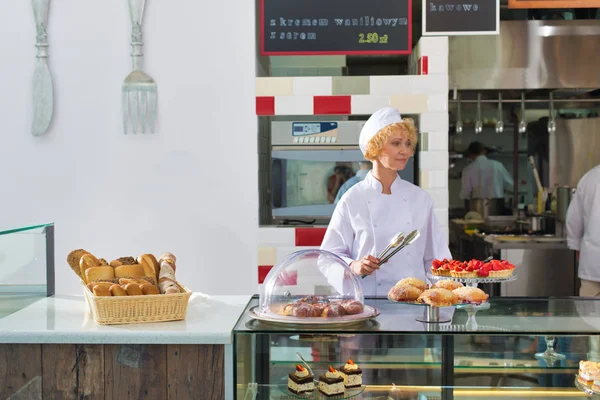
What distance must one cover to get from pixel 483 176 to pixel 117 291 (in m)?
6.12

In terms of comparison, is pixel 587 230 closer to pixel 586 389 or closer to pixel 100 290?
pixel 586 389

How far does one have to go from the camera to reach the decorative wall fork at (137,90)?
4.69 m

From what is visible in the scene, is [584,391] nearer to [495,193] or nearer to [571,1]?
[571,1]

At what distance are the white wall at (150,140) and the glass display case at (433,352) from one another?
2.30 metres

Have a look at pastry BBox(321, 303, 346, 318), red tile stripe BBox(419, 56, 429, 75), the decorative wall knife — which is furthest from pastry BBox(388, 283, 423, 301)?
A: the decorative wall knife

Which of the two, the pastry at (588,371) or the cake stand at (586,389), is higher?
the pastry at (588,371)

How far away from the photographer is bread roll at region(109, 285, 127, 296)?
8.12ft

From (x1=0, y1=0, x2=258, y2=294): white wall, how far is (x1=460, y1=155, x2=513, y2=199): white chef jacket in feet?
12.8

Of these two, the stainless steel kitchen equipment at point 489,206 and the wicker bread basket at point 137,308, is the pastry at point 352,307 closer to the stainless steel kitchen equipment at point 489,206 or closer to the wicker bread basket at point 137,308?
the wicker bread basket at point 137,308

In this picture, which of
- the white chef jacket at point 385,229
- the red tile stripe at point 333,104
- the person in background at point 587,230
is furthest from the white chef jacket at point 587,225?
the white chef jacket at point 385,229

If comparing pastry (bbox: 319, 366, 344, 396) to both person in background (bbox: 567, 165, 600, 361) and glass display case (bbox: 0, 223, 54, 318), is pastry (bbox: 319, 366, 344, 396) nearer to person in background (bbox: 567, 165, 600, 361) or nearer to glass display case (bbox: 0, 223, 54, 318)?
glass display case (bbox: 0, 223, 54, 318)

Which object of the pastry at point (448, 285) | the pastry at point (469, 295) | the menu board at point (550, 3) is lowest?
the pastry at point (469, 295)

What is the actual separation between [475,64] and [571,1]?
4.07ft

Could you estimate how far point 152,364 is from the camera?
238cm
